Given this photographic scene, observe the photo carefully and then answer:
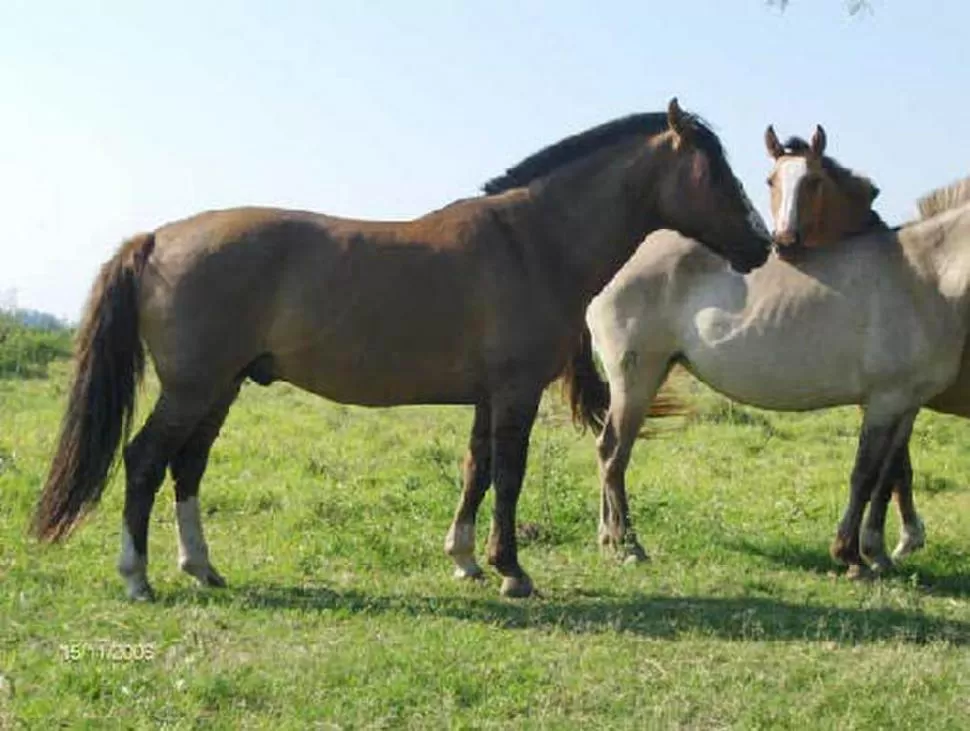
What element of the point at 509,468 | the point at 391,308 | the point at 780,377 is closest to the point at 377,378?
the point at 391,308

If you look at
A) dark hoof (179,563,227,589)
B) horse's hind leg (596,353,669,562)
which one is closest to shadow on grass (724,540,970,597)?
horse's hind leg (596,353,669,562)

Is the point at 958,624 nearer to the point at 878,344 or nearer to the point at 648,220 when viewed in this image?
the point at 878,344

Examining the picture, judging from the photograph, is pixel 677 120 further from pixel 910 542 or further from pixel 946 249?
pixel 910 542

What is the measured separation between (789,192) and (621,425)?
1.83m

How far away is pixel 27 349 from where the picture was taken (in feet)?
63.7

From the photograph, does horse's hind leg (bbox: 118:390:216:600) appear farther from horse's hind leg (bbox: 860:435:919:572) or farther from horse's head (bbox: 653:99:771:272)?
horse's hind leg (bbox: 860:435:919:572)

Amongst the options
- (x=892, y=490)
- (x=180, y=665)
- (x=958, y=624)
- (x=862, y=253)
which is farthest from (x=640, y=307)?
(x=180, y=665)

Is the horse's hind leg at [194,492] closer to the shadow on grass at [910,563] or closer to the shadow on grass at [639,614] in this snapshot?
the shadow on grass at [639,614]

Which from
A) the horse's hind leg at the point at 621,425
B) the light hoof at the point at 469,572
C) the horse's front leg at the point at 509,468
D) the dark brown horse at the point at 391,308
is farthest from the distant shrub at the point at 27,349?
the horse's front leg at the point at 509,468

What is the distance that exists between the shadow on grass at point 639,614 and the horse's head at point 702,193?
6.29ft

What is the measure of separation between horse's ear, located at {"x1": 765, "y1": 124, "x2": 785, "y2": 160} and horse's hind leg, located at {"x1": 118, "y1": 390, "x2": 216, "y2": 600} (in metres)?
3.88

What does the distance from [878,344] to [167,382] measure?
13.2 ft

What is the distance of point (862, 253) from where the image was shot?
7.66 metres

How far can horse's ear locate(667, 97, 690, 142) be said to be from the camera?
6598mm
